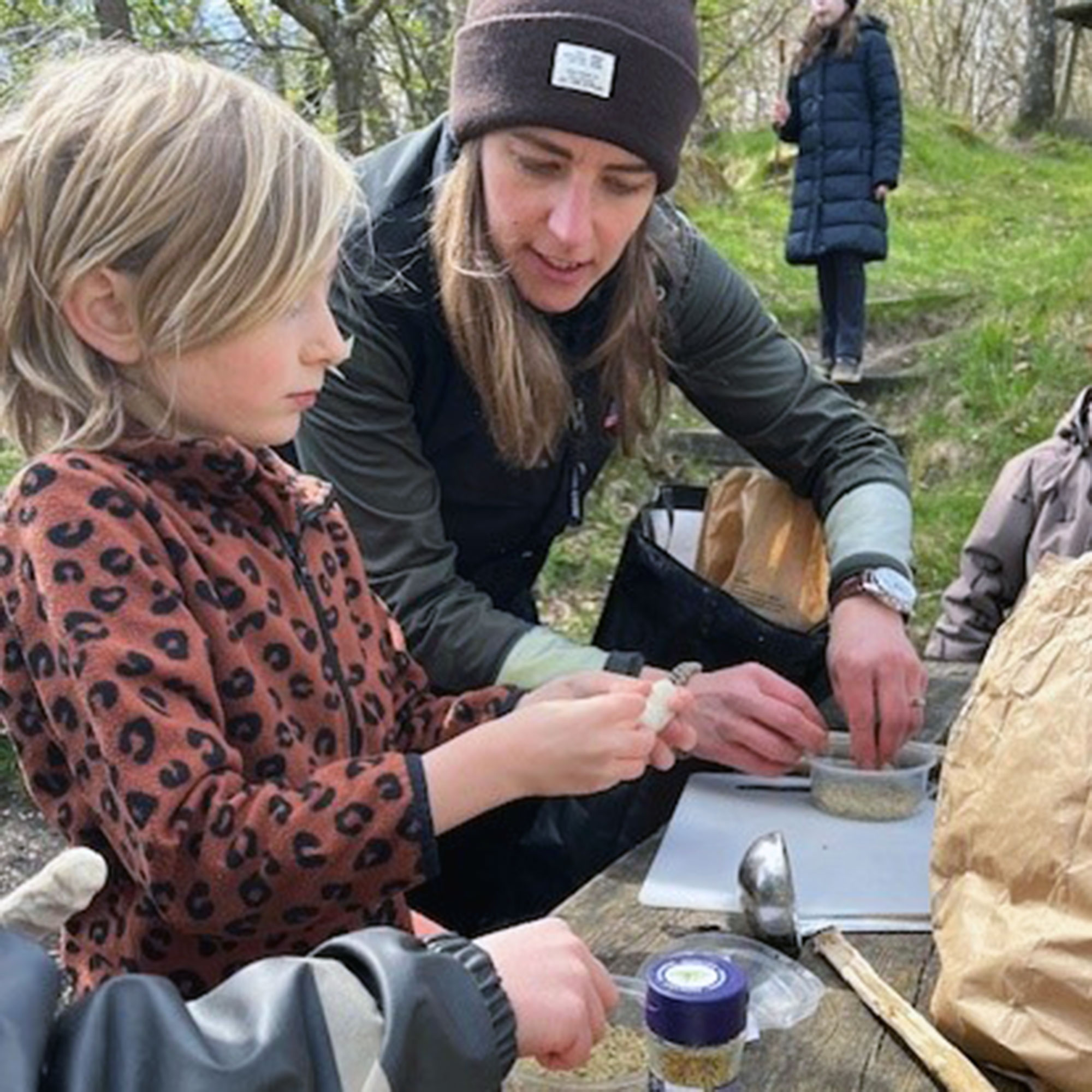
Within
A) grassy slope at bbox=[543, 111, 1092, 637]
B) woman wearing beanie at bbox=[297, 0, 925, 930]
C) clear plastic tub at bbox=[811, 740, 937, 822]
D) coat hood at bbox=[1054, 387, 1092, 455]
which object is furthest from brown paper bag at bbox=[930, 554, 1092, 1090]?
grassy slope at bbox=[543, 111, 1092, 637]

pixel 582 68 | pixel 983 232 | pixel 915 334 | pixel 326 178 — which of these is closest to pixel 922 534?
pixel 915 334

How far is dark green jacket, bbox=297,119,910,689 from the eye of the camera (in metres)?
2.19

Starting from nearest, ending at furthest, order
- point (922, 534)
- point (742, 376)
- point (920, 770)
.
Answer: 1. point (920, 770)
2. point (742, 376)
3. point (922, 534)

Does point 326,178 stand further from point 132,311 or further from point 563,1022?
point 563,1022

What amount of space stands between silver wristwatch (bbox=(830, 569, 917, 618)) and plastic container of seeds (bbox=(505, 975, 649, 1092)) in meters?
0.97

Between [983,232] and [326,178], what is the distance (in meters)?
10.6

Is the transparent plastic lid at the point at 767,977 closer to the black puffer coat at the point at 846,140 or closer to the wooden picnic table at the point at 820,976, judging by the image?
A: the wooden picnic table at the point at 820,976

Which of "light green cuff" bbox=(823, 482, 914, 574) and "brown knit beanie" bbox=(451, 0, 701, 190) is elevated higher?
"brown knit beanie" bbox=(451, 0, 701, 190)

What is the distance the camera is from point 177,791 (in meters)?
1.29

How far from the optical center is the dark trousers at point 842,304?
7.70m

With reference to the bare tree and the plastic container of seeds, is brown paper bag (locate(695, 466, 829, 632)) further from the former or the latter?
the bare tree

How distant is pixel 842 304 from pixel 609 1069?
6799mm

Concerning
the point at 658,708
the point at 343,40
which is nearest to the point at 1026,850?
the point at 658,708

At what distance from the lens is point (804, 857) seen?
1.72 metres
